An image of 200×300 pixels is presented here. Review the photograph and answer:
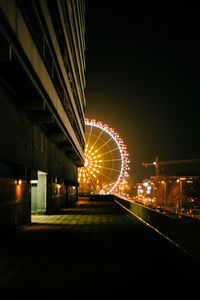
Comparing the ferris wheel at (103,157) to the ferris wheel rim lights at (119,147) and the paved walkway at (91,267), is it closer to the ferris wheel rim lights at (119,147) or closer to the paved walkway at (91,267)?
the ferris wheel rim lights at (119,147)

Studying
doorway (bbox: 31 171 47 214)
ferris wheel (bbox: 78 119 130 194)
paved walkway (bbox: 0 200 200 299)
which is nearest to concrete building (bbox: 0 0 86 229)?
paved walkway (bbox: 0 200 200 299)

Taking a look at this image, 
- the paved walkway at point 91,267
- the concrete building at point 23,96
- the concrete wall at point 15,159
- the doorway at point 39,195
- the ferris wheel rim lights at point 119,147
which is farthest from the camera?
the ferris wheel rim lights at point 119,147

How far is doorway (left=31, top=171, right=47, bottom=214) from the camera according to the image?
2708 cm

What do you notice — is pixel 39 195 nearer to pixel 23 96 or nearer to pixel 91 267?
pixel 23 96

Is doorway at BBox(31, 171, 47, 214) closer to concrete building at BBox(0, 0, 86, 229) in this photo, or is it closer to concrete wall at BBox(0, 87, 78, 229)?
concrete building at BBox(0, 0, 86, 229)

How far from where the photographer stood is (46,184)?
27.2m

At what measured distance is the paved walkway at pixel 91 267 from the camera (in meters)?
6.95

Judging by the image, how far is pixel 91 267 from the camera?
356 inches

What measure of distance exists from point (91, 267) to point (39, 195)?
1886 centimetres

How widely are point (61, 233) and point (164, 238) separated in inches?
186

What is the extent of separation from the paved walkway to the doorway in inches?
496

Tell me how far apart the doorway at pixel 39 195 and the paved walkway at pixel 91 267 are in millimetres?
12606

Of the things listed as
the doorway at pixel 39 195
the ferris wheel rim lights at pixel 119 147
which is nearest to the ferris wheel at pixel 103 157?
the ferris wheel rim lights at pixel 119 147

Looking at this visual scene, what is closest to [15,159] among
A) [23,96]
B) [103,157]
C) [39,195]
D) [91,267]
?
[23,96]
